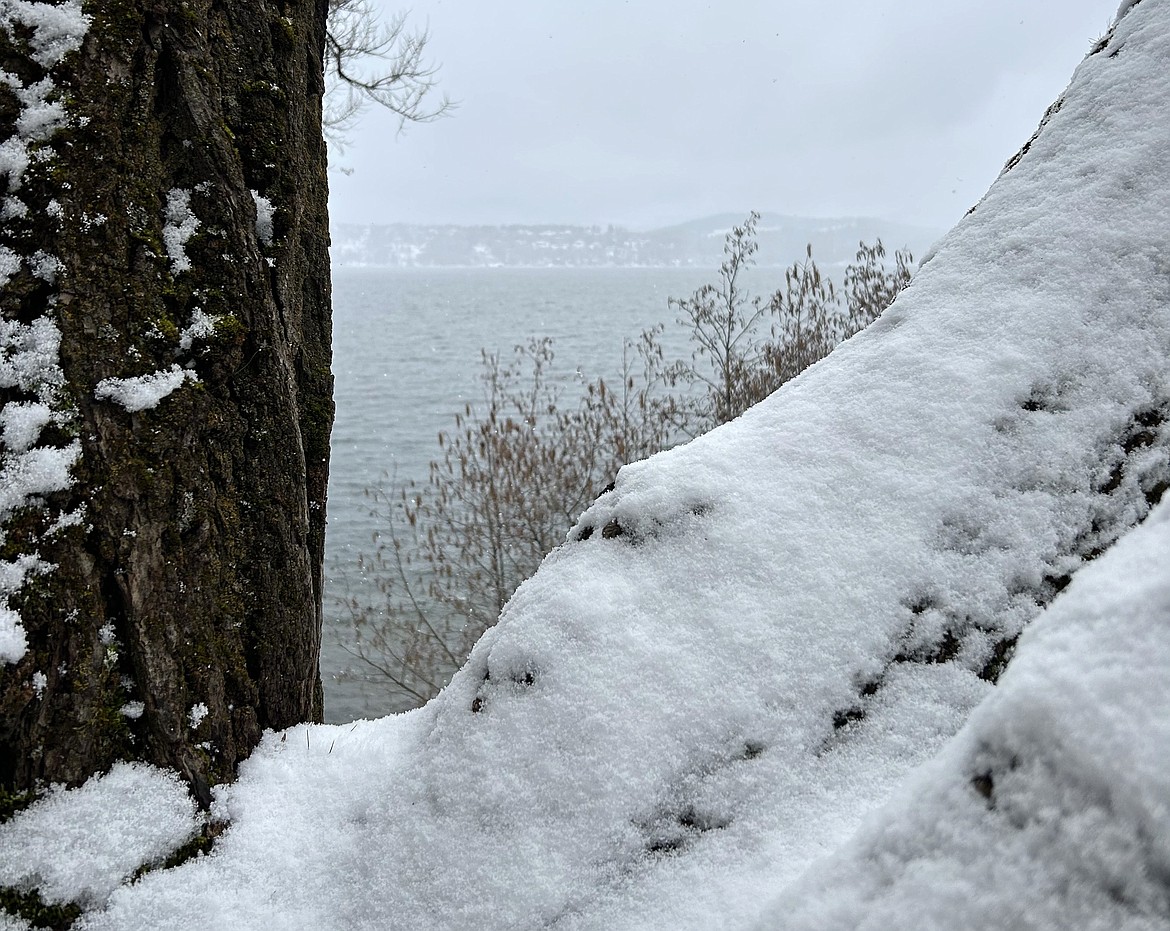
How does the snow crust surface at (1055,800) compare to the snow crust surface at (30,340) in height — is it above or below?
below

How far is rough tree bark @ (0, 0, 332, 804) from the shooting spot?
67.2 inches

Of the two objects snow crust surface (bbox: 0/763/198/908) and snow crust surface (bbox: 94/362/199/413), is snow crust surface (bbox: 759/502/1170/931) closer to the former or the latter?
snow crust surface (bbox: 0/763/198/908)

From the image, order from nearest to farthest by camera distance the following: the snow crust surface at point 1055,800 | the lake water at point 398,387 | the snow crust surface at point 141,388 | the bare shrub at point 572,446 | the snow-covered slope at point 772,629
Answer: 1. the snow crust surface at point 1055,800
2. the snow-covered slope at point 772,629
3. the snow crust surface at point 141,388
4. the bare shrub at point 572,446
5. the lake water at point 398,387

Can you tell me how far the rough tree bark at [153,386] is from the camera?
67.2 inches

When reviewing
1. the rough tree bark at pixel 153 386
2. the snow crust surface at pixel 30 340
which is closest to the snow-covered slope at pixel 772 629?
the rough tree bark at pixel 153 386

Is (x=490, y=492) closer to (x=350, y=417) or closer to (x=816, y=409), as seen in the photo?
(x=816, y=409)

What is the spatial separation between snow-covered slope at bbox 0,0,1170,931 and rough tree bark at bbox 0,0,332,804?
1.10 ft

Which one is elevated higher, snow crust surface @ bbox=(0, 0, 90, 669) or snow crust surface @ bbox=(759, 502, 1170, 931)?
snow crust surface @ bbox=(0, 0, 90, 669)

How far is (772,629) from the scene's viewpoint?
1768 mm

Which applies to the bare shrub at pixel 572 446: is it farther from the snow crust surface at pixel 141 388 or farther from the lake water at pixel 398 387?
the snow crust surface at pixel 141 388

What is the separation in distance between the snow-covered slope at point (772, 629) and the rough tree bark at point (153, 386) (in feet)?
1.10

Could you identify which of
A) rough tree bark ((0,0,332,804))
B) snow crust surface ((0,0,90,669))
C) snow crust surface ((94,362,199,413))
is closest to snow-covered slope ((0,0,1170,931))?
rough tree bark ((0,0,332,804))

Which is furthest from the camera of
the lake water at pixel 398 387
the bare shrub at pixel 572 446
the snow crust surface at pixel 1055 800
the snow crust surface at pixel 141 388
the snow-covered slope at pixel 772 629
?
the lake water at pixel 398 387

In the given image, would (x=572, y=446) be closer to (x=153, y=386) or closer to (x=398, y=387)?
(x=153, y=386)
